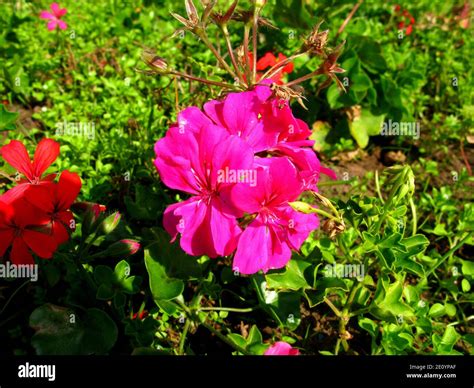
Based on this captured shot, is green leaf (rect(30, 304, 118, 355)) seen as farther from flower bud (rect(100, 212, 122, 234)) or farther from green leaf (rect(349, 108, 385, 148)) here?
green leaf (rect(349, 108, 385, 148))

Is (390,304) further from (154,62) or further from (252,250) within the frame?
(154,62)

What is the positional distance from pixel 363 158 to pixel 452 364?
1.35 m

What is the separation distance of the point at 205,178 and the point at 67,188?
40 centimetres

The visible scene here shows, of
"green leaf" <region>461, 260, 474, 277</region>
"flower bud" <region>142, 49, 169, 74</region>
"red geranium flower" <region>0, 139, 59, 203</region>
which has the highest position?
"flower bud" <region>142, 49, 169, 74</region>

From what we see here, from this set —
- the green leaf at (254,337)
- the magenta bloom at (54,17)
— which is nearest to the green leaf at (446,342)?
the green leaf at (254,337)

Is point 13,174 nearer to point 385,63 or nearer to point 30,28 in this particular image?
point 30,28

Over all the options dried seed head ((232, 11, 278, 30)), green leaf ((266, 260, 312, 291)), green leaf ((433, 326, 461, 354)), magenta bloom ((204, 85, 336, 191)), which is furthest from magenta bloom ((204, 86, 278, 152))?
green leaf ((433, 326, 461, 354))

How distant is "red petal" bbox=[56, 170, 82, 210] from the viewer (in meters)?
1.32

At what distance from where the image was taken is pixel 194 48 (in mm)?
3072

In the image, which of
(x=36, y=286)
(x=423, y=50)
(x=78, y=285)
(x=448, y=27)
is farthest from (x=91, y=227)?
(x=448, y=27)

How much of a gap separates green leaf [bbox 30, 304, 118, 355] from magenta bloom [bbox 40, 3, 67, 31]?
2.03 metres

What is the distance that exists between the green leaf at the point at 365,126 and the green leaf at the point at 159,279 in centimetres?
141

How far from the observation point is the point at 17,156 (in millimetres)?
1394

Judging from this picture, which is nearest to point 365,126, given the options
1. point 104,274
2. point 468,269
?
point 468,269
